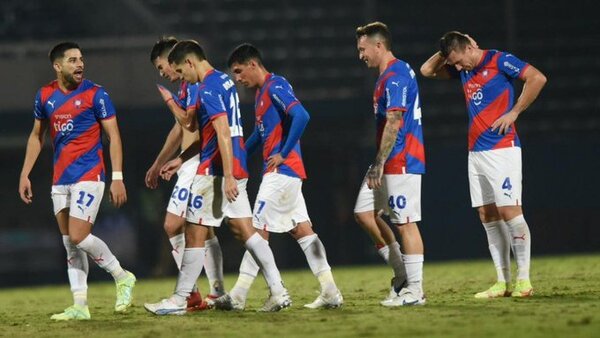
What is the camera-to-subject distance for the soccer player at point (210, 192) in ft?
30.4

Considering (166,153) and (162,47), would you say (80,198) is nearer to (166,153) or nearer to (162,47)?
(166,153)

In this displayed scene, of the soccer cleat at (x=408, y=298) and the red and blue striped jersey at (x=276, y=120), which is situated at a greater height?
the red and blue striped jersey at (x=276, y=120)

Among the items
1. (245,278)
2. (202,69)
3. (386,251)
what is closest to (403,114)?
(386,251)

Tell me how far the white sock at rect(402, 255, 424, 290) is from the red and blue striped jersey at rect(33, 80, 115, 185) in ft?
8.73

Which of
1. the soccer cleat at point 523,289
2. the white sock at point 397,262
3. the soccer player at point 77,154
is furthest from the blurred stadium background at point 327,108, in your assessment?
the soccer player at point 77,154

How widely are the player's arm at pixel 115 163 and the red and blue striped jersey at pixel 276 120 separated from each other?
1.17m

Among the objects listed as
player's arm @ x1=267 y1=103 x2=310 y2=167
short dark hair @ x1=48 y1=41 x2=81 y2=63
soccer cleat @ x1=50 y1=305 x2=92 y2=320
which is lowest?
soccer cleat @ x1=50 y1=305 x2=92 y2=320

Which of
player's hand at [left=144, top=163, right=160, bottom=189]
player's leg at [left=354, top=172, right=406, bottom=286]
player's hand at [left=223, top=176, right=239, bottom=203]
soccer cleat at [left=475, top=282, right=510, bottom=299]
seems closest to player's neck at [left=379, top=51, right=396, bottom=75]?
Result: player's leg at [left=354, top=172, right=406, bottom=286]

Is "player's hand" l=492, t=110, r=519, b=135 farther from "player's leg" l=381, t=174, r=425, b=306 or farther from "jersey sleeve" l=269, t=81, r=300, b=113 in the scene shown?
"jersey sleeve" l=269, t=81, r=300, b=113

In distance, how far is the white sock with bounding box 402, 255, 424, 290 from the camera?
945 cm

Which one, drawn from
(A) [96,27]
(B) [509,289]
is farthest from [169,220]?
(A) [96,27]

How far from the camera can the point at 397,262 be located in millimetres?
10000

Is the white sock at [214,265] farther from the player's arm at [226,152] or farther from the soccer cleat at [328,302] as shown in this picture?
the player's arm at [226,152]

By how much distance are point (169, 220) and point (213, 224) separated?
928 millimetres
